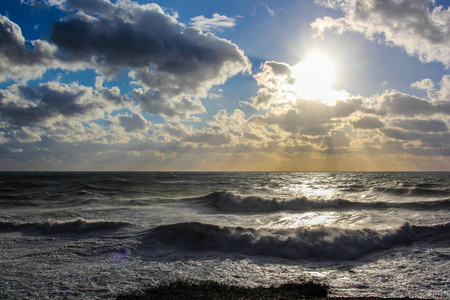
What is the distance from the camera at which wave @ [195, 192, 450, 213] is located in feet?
58.0

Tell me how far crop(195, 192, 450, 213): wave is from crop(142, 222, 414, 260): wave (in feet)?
25.8

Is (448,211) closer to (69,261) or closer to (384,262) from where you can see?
(384,262)

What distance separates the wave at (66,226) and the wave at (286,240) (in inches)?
88.8

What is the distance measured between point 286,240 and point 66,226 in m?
8.98

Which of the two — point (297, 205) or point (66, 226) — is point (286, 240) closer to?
point (66, 226)

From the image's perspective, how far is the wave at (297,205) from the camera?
1767 cm

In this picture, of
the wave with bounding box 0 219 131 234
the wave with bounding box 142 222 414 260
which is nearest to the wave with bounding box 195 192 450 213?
the wave with bounding box 142 222 414 260

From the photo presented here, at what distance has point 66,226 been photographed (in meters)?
10.9

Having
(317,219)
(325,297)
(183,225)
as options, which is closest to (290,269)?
(325,297)

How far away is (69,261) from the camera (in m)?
7.21

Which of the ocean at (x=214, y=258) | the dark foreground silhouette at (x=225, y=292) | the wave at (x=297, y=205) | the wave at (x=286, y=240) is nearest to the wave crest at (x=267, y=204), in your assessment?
the wave at (x=297, y=205)

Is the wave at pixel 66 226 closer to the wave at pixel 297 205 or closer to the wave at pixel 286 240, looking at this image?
the wave at pixel 286 240

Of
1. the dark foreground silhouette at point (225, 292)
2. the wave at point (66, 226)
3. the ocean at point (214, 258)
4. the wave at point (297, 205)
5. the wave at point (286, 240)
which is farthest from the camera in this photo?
the wave at point (297, 205)

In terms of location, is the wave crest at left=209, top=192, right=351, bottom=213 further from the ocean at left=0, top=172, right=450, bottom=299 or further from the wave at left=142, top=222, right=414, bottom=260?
the wave at left=142, top=222, right=414, bottom=260
